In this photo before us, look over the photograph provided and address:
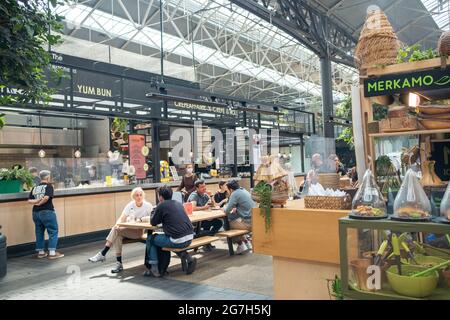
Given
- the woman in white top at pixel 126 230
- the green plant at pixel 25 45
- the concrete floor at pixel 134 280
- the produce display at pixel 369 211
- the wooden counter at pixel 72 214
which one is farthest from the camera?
the wooden counter at pixel 72 214

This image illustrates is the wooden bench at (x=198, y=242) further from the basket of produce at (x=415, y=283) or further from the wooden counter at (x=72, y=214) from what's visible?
the basket of produce at (x=415, y=283)

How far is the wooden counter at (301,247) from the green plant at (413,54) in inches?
47.3

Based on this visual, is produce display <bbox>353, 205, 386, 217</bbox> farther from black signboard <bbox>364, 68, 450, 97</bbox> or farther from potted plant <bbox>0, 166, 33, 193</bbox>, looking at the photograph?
potted plant <bbox>0, 166, 33, 193</bbox>

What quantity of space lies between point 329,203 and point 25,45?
2.50 meters

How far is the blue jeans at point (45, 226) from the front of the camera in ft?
21.5

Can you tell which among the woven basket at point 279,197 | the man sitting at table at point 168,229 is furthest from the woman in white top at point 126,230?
the woven basket at point 279,197

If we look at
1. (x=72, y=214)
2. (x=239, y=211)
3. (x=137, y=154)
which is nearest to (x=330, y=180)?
(x=239, y=211)

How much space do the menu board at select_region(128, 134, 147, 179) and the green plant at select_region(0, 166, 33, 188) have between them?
8.56 ft

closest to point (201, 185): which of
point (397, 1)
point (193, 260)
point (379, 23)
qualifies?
point (193, 260)

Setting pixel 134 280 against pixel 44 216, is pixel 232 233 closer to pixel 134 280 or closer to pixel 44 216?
pixel 134 280

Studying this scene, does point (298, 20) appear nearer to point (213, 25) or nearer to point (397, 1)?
point (397, 1)

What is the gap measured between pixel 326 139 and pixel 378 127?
30.4 ft

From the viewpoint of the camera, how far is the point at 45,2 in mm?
3250

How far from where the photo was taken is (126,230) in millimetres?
5547
